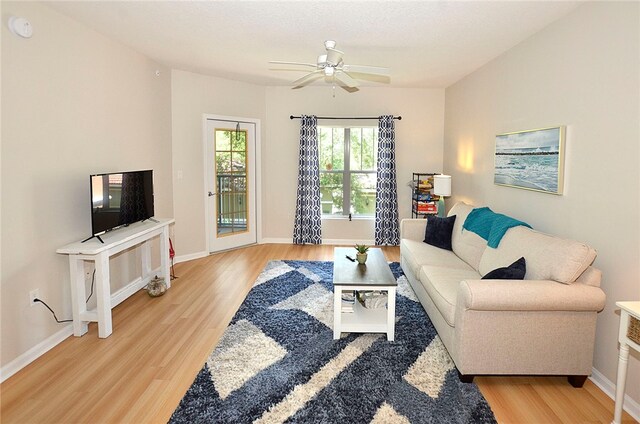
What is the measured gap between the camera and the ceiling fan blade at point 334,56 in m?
3.26

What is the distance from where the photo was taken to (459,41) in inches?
155

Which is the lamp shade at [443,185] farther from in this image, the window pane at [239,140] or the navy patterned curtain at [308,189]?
the window pane at [239,140]

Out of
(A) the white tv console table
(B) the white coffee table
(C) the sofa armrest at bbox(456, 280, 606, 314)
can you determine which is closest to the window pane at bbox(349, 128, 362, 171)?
(B) the white coffee table

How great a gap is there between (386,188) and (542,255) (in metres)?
3.84

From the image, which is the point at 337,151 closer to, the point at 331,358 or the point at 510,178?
the point at 510,178

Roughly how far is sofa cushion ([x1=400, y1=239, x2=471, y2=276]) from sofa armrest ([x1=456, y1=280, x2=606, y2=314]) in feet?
4.29

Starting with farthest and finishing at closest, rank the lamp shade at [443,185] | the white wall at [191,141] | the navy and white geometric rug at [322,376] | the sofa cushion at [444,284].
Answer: the lamp shade at [443,185] < the white wall at [191,141] < the sofa cushion at [444,284] < the navy and white geometric rug at [322,376]

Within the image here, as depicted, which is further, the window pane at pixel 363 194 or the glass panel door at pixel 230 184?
the window pane at pixel 363 194

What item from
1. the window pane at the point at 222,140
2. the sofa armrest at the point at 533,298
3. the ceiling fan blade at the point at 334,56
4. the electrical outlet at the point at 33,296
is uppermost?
the ceiling fan blade at the point at 334,56

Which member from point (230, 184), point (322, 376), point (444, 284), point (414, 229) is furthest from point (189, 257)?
point (444, 284)

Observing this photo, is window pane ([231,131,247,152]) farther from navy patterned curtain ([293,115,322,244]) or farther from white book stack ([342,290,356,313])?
white book stack ([342,290,356,313])

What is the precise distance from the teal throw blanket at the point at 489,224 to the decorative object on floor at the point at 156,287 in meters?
3.30

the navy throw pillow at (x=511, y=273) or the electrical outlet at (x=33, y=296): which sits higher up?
the navy throw pillow at (x=511, y=273)

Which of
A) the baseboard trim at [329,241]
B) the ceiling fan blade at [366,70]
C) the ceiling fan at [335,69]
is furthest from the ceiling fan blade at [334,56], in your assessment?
the baseboard trim at [329,241]
